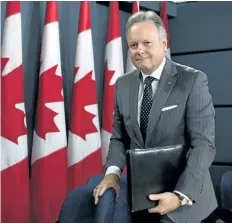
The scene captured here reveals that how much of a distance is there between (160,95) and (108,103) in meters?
1.82

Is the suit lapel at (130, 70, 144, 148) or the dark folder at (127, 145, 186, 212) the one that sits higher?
the suit lapel at (130, 70, 144, 148)

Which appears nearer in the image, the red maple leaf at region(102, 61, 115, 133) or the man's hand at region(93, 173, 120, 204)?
the man's hand at region(93, 173, 120, 204)

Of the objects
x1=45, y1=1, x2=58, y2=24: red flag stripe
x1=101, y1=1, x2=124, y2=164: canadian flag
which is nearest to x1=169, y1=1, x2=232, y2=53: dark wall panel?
x1=101, y1=1, x2=124, y2=164: canadian flag

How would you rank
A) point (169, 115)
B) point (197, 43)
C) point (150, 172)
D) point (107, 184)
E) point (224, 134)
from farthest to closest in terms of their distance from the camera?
point (197, 43) → point (224, 134) → point (107, 184) → point (169, 115) → point (150, 172)

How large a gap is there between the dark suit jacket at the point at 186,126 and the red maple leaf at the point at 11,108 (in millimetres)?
1125

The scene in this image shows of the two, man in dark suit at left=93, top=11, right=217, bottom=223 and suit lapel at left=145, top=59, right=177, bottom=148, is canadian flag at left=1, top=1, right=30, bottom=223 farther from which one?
suit lapel at left=145, top=59, right=177, bottom=148

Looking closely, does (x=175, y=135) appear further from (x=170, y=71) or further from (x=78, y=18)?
(x=78, y=18)

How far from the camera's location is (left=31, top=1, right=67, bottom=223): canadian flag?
2529mm

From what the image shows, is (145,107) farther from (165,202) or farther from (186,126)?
(165,202)

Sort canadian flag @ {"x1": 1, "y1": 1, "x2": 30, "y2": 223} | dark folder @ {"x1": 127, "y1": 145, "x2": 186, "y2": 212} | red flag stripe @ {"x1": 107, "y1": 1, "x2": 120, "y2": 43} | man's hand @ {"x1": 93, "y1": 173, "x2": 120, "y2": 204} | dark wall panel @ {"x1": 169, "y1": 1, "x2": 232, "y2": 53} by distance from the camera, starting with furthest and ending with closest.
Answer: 1. dark wall panel @ {"x1": 169, "y1": 1, "x2": 232, "y2": 53}
2. red flag stripe @ {"x1": 107, "y1": 1, "x2": 120, "y2": 43}
3. canadian flag @ {"x1": 1, "y1": 1, "x2": 30, "y2": 223}
4. man's hand @ {"x1": 93, "y1": 173, "x2": 120, "y2": 204}
5. dark folder @ {"x1": 127, "y1": 145, "x2": 186, "y2": 212}

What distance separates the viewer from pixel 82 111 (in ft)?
9.21

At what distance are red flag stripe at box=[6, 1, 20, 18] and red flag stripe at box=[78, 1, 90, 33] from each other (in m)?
0.56

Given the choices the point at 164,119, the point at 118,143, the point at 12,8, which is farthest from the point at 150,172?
the point at 12,8

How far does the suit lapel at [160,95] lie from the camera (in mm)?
1288
